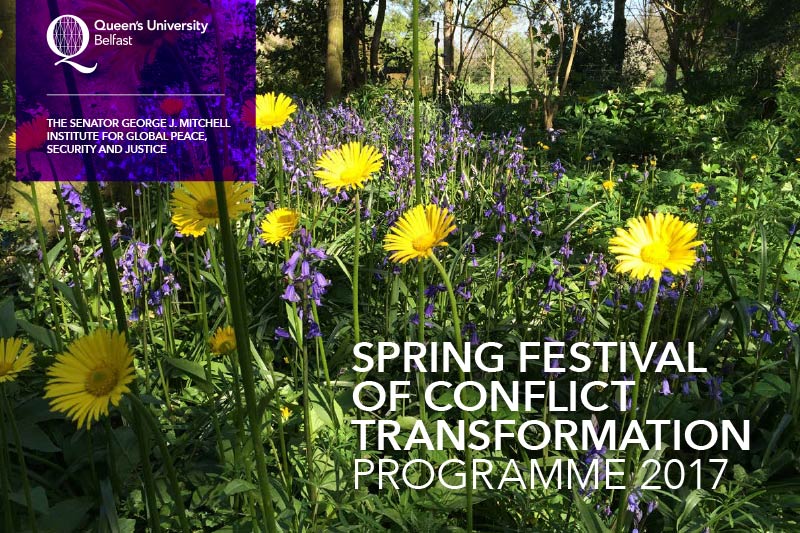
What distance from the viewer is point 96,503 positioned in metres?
1.37

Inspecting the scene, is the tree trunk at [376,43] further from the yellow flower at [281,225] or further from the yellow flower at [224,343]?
the yellow flower at [224,343]

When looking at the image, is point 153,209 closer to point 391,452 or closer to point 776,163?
point 391,452

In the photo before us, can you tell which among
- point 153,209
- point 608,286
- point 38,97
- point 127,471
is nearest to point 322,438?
point 127,471

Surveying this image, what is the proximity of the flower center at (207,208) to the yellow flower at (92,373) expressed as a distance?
0.34 m

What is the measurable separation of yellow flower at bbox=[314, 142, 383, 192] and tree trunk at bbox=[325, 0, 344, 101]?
262 inches

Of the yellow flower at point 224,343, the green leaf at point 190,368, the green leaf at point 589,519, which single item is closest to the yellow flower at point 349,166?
the yellow flower at point 224,343

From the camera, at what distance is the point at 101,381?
74cm

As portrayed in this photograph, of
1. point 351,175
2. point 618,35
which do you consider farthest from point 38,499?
point 618,35

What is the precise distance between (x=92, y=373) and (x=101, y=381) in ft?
0.06

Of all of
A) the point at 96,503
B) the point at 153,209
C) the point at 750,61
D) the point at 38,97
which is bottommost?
the point at 96,503

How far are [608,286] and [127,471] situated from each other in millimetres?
1961

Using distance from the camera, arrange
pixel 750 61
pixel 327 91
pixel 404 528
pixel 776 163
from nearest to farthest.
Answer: pixel 404 528, pixel 776 163, pixel 327 91, pixel 750 61

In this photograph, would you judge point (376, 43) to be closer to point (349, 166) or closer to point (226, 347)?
point (349, 166)

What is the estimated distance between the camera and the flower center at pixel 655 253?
95 cm
